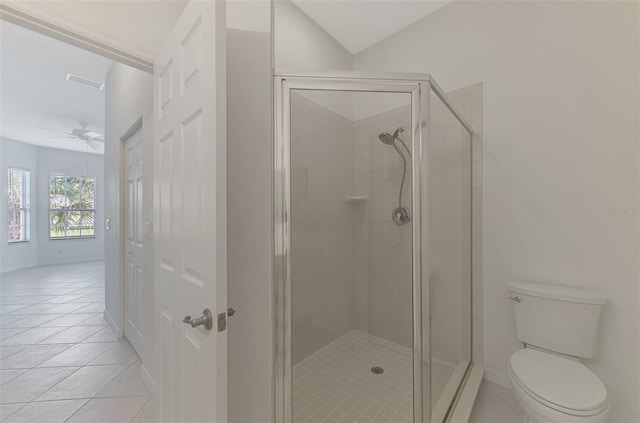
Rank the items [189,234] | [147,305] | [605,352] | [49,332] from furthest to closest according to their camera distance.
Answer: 1. [49,332]
2. [147,305]
3. [605,352]
4. [189,234]

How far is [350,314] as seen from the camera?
6.73ft

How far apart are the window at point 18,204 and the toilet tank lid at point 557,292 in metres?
8.80

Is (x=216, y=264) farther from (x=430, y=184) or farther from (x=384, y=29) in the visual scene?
(x=384, y=29)

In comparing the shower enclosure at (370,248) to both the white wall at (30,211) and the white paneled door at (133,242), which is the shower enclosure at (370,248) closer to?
the white paneled door at (133,242)

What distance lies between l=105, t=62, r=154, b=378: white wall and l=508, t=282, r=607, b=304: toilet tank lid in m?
2.49

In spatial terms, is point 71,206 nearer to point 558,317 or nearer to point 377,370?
point 377,370

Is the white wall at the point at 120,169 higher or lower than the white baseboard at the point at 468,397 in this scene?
higher

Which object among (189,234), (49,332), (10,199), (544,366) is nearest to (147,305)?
(189,234)

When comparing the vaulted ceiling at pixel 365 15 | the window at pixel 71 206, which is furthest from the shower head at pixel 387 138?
the window at pixel 71 206

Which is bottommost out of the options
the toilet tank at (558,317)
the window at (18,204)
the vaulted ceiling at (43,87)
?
the toilet tank at (558,317)

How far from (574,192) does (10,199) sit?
357 inches

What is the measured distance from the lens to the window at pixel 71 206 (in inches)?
249

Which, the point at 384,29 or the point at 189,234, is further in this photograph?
the point at 384,29

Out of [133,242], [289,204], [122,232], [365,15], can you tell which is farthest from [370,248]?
[122,232]
